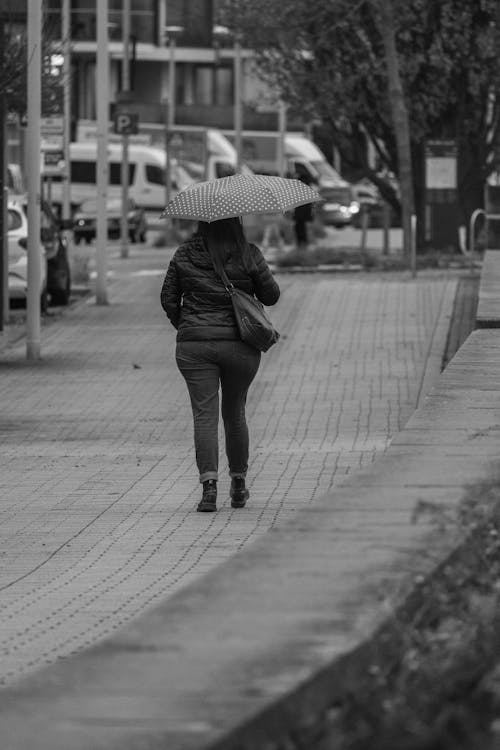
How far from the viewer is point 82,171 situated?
2363 inches

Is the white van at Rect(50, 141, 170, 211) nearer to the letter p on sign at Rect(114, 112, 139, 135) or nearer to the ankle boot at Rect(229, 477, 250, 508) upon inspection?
the letter p on sign at Rect(114, 112, 139, 135)

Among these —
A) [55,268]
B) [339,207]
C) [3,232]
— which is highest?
[3,232]

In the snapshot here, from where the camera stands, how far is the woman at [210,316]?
410 inches

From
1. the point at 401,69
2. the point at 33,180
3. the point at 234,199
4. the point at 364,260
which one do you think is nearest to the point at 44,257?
the point at 33,180

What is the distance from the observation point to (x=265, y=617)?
441 cm

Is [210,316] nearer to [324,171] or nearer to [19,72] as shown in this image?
[19,72]

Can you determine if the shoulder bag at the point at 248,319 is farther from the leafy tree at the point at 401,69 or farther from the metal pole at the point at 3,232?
the leafy tree at the point at 401,69

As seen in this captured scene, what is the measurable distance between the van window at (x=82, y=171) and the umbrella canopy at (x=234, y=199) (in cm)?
4924

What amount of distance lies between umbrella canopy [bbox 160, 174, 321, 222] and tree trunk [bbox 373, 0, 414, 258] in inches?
839

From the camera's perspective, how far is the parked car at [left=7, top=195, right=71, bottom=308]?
25828mm

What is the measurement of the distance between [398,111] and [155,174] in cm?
2607

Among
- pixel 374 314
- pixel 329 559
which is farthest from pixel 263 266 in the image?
pixel 374 314

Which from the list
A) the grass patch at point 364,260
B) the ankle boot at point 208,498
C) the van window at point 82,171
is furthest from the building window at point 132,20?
the ankle boot at point 208,498

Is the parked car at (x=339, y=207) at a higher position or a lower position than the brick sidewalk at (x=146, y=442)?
lower
